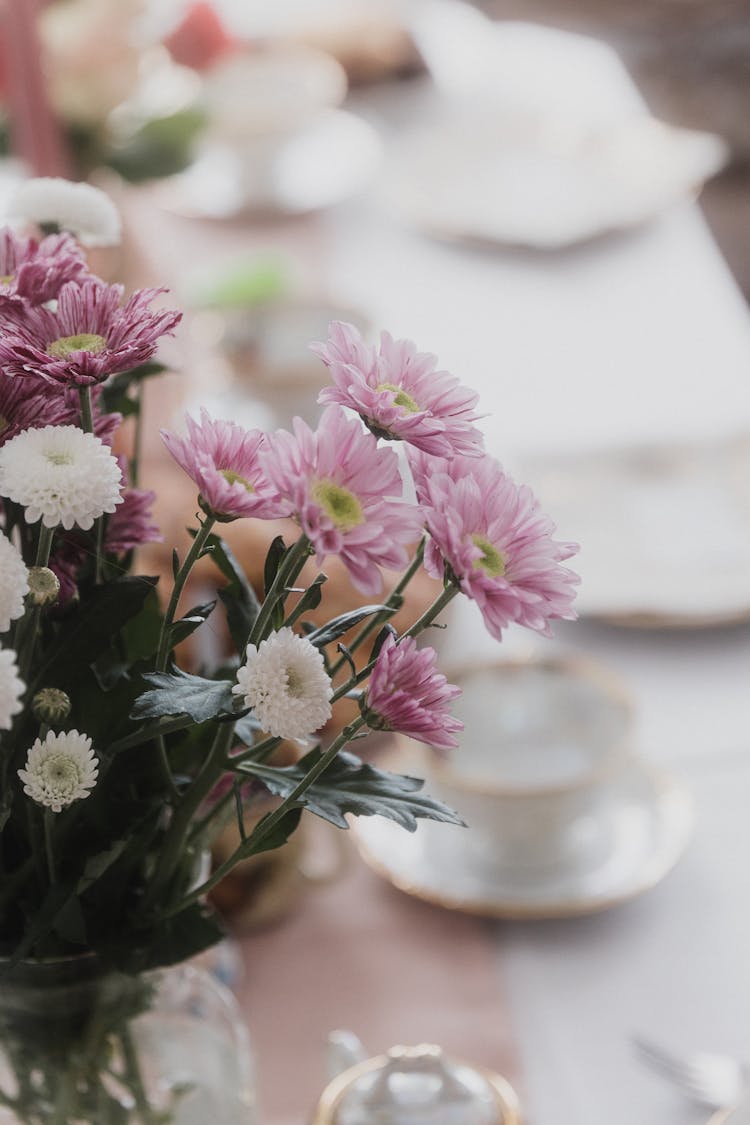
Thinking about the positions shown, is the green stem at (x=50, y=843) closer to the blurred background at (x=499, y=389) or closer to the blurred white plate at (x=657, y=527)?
the blurred background at (x=499, y=389)

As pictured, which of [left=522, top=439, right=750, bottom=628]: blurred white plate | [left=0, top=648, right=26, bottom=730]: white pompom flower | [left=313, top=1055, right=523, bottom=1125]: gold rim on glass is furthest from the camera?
[left=522, top=439, right=750, bottom=628]: blurred white plate

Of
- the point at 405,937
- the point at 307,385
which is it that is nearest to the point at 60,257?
the point at 405,937

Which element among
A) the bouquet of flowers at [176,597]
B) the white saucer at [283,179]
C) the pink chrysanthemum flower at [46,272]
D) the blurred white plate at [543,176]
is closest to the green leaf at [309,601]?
the bouquet of flowers at [176,597]

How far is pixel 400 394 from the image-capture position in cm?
37

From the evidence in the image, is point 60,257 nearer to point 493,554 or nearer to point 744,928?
point 493,554

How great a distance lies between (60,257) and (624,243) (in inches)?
43.4

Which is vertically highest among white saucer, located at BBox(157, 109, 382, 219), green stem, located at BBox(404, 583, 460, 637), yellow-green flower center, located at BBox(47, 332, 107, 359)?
yellow-green flower center, located at BBox(47, 332, 107, 359)

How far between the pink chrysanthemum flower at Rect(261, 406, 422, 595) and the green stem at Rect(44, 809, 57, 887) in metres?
0.11

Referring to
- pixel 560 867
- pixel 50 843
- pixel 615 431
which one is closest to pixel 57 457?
pixel 50 843

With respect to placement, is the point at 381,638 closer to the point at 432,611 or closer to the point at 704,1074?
the point at 432,611

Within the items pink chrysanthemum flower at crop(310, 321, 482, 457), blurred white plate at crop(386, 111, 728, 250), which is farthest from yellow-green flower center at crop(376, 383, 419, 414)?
blurred white plate at crop(386, 111, 728, 250)

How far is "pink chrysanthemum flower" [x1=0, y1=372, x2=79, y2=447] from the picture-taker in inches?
14.7

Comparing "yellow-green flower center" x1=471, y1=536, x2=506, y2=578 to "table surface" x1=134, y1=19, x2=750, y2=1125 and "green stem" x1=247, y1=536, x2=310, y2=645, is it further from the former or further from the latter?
"table surface" x1=134, y1=19, x2=750, y2=1125

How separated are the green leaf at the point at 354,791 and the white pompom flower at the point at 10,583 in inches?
3.7
